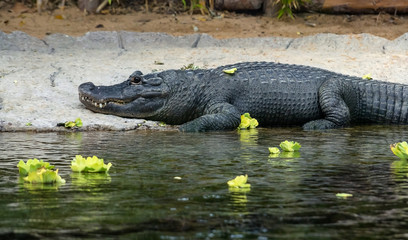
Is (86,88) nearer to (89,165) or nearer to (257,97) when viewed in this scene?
(257,97)

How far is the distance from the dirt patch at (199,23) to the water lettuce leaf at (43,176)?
7825 mm

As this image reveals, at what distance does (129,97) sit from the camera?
8.20m

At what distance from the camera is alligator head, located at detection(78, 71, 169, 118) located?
322 inches

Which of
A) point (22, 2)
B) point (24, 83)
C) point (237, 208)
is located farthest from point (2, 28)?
point (237, 208)

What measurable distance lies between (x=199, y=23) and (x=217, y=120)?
5.52 m

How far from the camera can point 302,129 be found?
7992mm

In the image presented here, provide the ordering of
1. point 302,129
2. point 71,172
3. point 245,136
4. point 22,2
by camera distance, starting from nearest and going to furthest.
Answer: point 71,172, point 245,136, point 302,129, point 22,2

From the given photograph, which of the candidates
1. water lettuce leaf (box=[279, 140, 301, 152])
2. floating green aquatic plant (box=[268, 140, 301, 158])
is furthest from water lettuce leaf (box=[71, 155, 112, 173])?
water lettuce leaf (box=[279, 140, 301, 152])

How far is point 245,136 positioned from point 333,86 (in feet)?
5.67

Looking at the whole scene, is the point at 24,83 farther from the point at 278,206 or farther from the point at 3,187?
the point at 278,206

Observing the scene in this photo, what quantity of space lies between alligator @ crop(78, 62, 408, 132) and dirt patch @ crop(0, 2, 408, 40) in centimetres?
358

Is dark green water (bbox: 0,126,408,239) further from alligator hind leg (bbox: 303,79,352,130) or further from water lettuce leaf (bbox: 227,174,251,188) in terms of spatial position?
alligator hind leg (bbox: 303,79,352,130)

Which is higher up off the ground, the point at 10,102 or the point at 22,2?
the point at 22,2

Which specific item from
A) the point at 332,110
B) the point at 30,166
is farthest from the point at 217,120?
the point at 30,166
